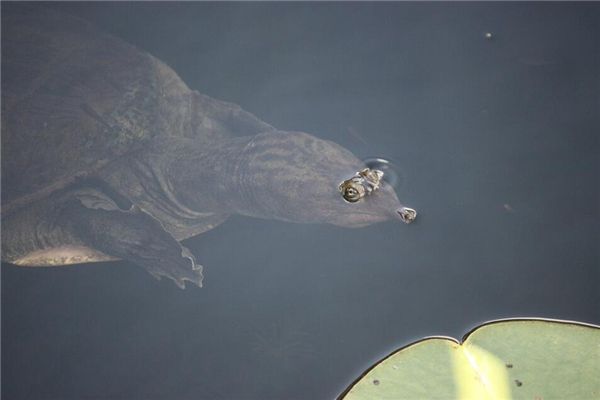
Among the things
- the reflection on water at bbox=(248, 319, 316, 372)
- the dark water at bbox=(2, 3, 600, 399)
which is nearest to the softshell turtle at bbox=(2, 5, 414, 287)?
the dark water at bbox=(2, 3, 600, 399)

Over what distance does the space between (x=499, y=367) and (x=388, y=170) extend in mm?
1243

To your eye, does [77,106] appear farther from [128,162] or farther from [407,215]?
[407,215]

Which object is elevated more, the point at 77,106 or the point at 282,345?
the point at 77,106

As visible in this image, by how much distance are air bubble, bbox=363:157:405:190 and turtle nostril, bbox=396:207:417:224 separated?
0.14 meters

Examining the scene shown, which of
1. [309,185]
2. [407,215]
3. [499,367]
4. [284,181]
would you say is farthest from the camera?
[284,181]

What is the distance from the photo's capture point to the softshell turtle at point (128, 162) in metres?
3.14

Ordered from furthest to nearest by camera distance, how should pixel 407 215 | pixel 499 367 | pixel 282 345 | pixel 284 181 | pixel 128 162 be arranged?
pixel 128 162, pixel 284 181, pixel 407 215, pixel 282 345, pixel 499 367

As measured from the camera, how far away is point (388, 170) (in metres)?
2.97

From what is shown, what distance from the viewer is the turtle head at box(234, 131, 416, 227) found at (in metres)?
2.90

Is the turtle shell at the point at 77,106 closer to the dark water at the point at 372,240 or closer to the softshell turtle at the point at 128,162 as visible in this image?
the softshell turtle at the point at 128,162

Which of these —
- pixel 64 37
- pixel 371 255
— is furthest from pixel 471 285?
pixel 64 37

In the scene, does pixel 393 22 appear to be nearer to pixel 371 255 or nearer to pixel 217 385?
pixel 371 255

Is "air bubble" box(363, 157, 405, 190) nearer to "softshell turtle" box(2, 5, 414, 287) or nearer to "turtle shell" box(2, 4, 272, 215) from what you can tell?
"softshell turtle" box(2, 5, 414, 287)

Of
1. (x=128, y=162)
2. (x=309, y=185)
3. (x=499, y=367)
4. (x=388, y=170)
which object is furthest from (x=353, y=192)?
(x=128, y=162)
